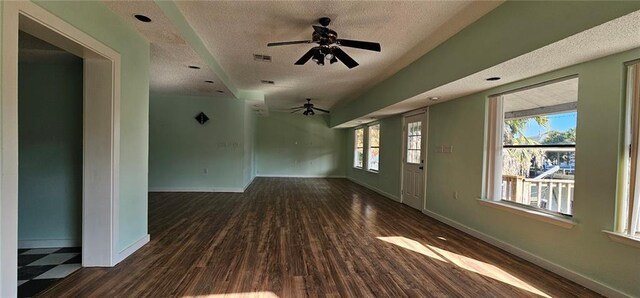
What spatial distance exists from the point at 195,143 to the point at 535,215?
7070mm

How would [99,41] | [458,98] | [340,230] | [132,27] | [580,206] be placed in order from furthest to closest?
[458,98], [340,230], [132,27], [580,206], [99,41]

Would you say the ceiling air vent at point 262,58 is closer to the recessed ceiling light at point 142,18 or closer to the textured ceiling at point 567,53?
the recessed ceiling light at point 142,18

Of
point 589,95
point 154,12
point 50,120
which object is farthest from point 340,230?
point 50,120

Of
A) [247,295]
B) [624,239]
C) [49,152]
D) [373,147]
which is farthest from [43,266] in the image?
[373,147]

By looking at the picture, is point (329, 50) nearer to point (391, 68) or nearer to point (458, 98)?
point (391, 68)

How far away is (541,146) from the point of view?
3189mm

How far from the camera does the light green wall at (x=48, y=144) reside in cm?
304

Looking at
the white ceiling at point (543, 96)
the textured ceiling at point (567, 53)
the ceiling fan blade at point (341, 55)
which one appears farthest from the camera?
the ceiling fan blade at point (341, 55)

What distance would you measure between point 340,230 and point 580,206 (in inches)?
108

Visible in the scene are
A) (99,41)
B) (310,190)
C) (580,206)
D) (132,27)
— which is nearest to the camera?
(99,41)

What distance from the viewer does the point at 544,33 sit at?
2.15m

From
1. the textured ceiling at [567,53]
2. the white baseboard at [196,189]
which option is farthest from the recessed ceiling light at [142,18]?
the white baseboard at [196,189]

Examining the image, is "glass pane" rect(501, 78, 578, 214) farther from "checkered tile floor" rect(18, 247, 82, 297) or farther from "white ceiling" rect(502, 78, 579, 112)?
"checkered tile floor" rect(18, 247, 82, 297)

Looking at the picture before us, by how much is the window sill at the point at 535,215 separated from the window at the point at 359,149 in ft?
20.0
